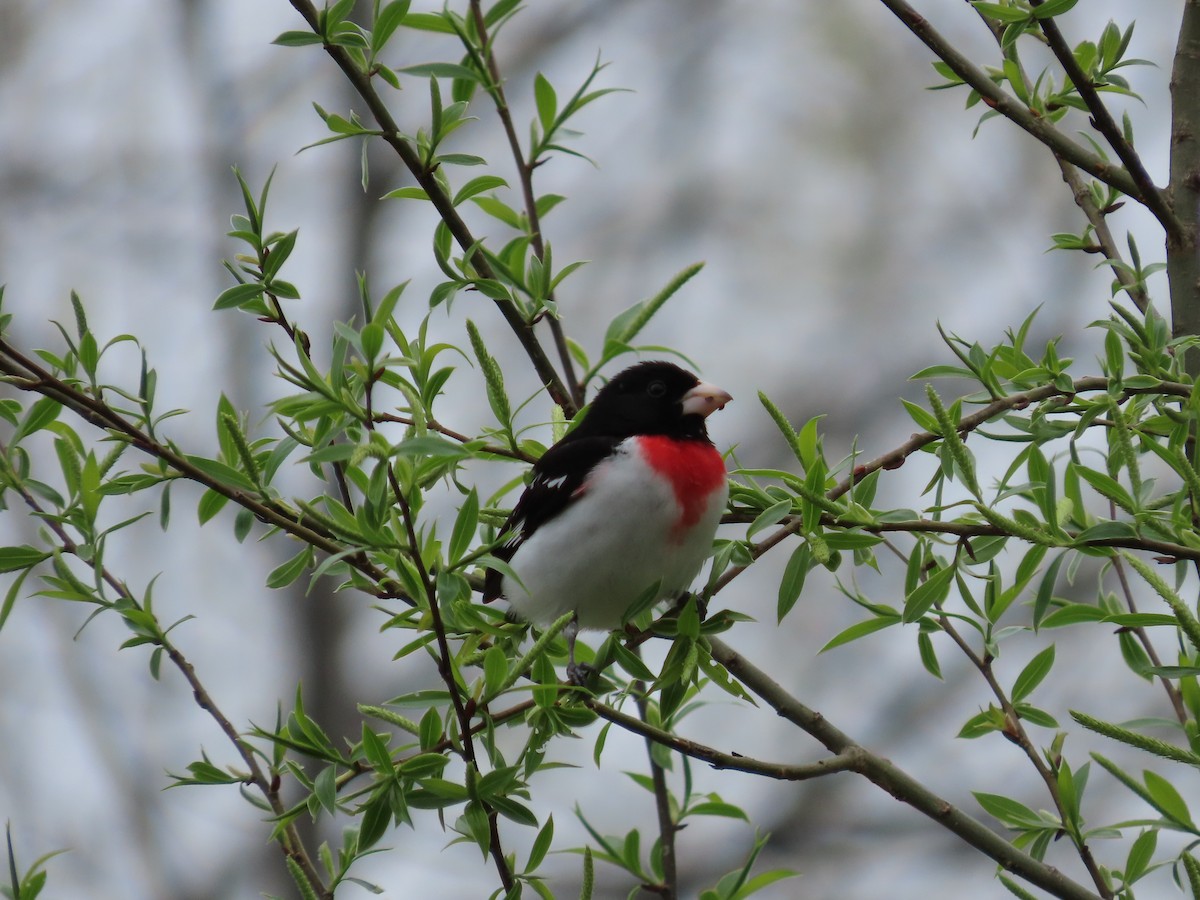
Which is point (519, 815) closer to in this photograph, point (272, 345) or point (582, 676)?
point (582, 676)

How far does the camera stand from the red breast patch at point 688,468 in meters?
3.46

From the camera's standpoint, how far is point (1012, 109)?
8.87ft

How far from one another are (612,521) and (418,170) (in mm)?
1389

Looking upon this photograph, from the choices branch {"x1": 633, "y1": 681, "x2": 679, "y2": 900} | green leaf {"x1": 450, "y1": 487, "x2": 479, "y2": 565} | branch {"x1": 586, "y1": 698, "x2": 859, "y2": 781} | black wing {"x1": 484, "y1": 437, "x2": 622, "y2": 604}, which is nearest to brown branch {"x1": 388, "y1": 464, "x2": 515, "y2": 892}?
green leaf {"x1": 450, "y1": 487, "x2": 479, "y2": 565}


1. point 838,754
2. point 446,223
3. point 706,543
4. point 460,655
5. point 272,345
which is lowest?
point 838,754

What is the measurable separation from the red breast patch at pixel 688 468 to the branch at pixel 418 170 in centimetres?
63

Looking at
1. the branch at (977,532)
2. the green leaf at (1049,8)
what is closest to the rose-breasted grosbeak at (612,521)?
the branch at (977,532)

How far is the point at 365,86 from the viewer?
238 centimetres

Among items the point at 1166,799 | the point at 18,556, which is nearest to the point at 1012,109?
the point at 1166,799

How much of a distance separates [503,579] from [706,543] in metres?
0.75

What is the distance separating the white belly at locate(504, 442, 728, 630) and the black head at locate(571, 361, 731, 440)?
0.24 metres

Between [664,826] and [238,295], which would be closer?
[238,295]

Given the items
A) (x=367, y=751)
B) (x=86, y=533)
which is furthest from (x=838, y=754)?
(x=86, y=533)

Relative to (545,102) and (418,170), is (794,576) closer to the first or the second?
(418,170)
